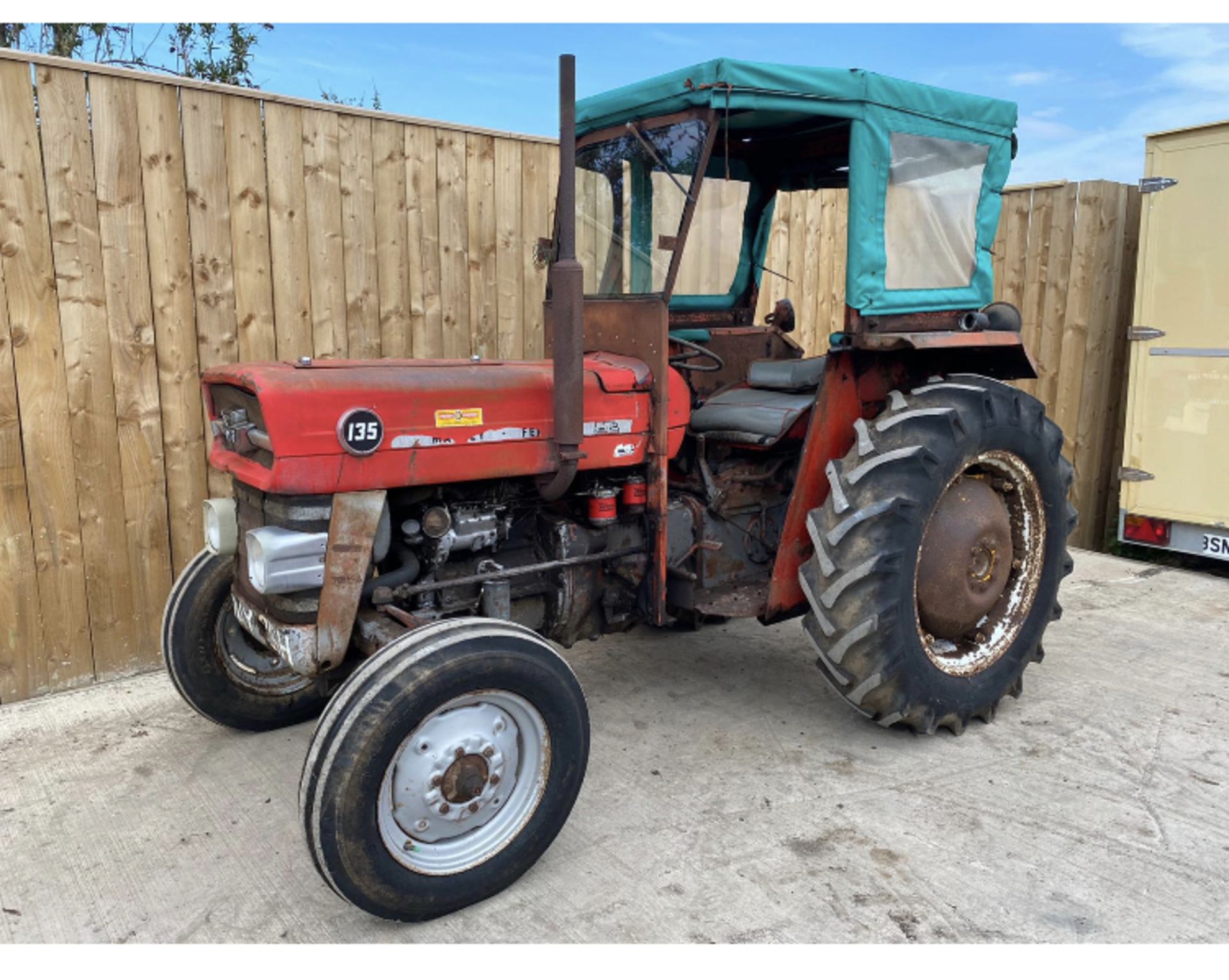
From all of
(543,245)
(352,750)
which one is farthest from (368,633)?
(543,245)

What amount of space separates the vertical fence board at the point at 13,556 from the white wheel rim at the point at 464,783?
2336 mm

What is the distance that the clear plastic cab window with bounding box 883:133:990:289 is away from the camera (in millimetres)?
3434

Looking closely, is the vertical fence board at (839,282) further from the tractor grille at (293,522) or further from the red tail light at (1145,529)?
the tractor grille at (293,522)

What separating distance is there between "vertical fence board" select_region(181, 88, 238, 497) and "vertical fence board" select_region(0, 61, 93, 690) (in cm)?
54

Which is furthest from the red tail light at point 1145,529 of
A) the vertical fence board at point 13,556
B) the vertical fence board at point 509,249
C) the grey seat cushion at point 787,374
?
the vertical fence board at point 13,556

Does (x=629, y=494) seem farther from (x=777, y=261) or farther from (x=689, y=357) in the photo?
(x=777, y=261)

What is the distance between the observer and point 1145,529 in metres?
6.08

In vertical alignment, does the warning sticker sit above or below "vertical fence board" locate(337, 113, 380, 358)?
below

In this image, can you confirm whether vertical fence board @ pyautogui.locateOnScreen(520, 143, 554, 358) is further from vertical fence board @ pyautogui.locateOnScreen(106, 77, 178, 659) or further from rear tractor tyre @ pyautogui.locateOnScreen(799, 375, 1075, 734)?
rear tractor tyre @ pyautogui.locateOnScreen(799, 375, 1075, 734)

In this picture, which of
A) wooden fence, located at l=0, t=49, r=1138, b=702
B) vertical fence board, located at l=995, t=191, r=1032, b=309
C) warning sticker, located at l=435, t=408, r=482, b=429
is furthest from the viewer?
vertical fence board, located at l=995, t=191, r=1032, b=309

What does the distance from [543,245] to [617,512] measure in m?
1.16

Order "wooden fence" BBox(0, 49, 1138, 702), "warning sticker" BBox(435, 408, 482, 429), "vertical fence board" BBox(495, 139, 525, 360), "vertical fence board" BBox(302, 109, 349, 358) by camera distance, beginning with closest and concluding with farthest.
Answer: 1. "warning sticker" BBox(435, 408, 482, 429)
2. "wooden fence" BBox(0, 49, 1138, 702)
3. "vertical fence board" BBox(302, 109, 349, 358)
4. "vertical fence board" BBox(495, 139, 525, 360)

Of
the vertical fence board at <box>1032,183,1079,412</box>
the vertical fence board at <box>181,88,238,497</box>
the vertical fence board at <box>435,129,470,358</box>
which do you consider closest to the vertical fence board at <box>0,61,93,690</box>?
the vertical fence board at <box>181,88,238,497</box>

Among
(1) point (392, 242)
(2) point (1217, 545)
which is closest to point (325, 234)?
(1) point (392, 242)
